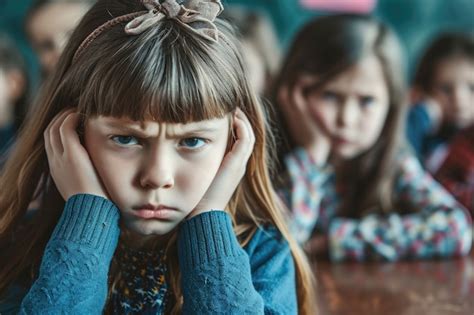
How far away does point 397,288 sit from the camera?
4.00ft

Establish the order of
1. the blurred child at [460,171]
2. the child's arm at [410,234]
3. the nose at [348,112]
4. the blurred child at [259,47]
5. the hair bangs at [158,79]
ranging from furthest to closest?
the blurred child at [259,47] < the blurred child at [460,171] < the nose at [348,112] < the child's arm at [410,234] < the hair bangs at [158,79]

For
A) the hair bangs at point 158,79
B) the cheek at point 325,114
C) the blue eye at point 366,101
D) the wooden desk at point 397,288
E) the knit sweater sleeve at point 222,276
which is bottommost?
the wooden desk at point 397,288

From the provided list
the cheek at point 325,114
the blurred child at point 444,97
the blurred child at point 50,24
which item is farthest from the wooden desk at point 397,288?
the blurred child at point 50,24

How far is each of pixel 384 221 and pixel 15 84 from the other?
64.8 inches

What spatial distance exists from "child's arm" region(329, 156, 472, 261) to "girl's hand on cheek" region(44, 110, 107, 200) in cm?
70

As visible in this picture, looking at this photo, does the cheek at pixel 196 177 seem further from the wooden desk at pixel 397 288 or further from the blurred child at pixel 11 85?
the blurred child at pixel 11 85

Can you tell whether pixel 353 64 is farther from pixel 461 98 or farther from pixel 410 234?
pixel 461 98

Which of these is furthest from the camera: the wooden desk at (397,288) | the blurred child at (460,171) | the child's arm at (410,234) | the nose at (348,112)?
the blurred child at (460,171)

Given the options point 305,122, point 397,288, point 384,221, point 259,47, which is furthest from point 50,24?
point 397,288

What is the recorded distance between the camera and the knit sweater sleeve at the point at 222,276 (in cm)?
82

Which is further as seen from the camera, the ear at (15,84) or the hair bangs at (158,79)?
the ear at (15,84)

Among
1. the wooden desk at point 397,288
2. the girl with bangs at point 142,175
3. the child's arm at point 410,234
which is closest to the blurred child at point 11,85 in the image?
the child's arm at point 410,234

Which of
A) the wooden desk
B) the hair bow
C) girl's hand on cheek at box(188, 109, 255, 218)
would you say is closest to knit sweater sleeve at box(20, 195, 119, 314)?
girl's hand on cheek at box(188, 109, 255, 218)

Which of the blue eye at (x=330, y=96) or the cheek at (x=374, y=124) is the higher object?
the blue eye at (x=330, y=96)
